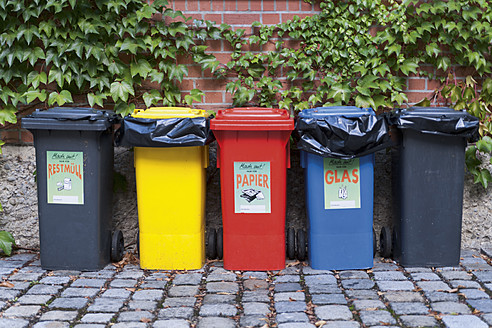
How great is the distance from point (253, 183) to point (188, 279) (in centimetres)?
89

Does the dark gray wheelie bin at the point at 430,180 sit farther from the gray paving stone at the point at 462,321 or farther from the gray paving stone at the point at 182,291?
the gray paving stone at the point at 182,291

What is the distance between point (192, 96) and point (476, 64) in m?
2.51

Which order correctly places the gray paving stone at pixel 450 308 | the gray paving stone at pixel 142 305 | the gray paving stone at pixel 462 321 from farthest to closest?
the gray paving stone at pixel 142 305
the gray paving stone at pixel 450 308
the gray paving stone at pixel 462 321

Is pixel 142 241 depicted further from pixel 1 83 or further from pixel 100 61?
pixel 1 83

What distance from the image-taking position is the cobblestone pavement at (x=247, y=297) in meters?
3.66

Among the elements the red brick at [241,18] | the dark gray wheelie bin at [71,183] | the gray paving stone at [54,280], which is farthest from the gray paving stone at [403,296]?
the red brick at [241,18]

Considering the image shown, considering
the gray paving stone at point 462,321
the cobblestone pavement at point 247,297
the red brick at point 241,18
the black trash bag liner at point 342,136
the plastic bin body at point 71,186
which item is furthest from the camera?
the red brick at point 241,18

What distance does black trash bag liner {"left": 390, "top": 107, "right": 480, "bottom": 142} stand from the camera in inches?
175

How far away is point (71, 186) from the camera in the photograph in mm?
4598

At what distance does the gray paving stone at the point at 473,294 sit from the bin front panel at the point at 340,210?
80cm

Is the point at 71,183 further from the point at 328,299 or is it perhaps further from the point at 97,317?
the point at 328,299

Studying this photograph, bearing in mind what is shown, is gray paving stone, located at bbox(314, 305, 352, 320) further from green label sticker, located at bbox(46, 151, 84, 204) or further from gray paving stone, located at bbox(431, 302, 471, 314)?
green label sticker, located at bbox(46, 151, 84, 204)

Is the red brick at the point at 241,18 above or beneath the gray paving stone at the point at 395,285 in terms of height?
above

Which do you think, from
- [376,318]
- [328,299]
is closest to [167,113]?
[328,299]
